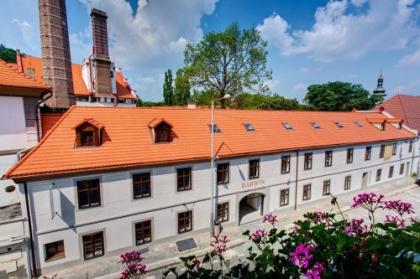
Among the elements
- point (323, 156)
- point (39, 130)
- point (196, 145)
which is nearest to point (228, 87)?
point (323, 156)

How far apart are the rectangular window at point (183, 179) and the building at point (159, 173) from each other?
0.06m

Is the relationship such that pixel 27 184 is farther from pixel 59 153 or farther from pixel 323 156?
pixel 323 156

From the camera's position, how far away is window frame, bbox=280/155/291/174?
1573 centimetres

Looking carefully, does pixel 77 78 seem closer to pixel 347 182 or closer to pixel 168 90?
pixel 168 90

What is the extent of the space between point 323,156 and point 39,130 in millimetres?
19224

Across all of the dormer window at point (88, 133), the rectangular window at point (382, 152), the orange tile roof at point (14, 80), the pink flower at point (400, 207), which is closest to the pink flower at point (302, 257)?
the pink flower at point (400, 207)

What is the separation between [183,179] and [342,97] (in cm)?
5114

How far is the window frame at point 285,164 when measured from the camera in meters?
15.7

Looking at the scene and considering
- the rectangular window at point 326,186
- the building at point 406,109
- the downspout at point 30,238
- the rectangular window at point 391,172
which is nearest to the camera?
the downspout at point 30,238

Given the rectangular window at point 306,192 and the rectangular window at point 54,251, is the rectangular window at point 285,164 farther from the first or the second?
the rectangular window at point 54,251

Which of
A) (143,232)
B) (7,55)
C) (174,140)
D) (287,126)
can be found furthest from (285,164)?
(7,55)

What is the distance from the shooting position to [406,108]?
27.0 m

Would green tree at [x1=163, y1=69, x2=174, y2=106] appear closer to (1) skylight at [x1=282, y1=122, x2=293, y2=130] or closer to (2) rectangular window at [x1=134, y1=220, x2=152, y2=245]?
(1) skylight at [x1=282, y1=122, x2=293, y2=130]

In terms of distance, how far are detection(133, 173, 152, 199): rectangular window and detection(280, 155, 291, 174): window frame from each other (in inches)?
370
